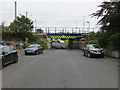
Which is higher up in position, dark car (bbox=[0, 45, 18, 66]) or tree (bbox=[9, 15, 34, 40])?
tree (bbox=[9, 15, 34, 40])

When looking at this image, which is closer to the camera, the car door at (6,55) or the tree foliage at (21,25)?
the car door at (6,55)

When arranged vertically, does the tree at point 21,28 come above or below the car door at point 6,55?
above

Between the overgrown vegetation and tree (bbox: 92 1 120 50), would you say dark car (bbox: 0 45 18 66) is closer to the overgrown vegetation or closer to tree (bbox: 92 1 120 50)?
tree (bbox: 92 1 120 50)

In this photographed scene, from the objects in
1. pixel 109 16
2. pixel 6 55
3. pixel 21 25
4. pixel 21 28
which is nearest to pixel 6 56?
pixel 6 55

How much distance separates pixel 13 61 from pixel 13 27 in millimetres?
33077

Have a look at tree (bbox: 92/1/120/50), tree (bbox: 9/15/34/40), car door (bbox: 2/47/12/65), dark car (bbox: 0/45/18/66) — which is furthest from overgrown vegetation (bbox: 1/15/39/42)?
car door (bbox: 2/47/12/65)

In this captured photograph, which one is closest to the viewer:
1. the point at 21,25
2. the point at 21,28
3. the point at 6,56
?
the point at 6,56

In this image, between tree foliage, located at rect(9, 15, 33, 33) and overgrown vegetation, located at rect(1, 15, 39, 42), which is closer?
tree foliage, located at rect(9, 15, 33, 33)

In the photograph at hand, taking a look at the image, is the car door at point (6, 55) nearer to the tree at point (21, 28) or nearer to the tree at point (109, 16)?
the tree at point (109, 16)

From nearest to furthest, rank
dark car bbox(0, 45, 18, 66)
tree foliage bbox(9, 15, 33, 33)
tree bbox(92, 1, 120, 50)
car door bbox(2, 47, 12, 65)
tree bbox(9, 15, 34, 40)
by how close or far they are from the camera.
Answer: dark car bbox(0, 45, 18, 66) < car door bbox(2, 47, 12, 65) < tree bbox(92, 1, 120, 50) < tree foliage bbox(9, 15, 33, 33) < tree bbox(9, 15, 34, 40)

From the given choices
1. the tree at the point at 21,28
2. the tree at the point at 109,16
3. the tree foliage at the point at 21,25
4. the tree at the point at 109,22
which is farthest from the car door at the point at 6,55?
the tree at the point at 21,28

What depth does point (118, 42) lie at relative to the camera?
2003 centimetres

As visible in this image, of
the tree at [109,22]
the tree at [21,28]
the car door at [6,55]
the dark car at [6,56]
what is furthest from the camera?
the tree at [21,28]

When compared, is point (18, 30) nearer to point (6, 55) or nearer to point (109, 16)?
point (109, 16)
